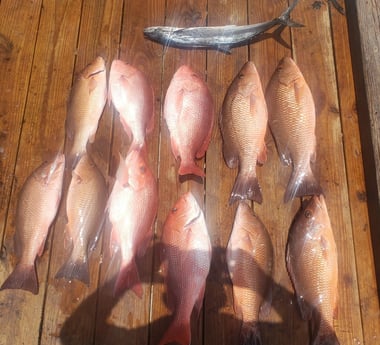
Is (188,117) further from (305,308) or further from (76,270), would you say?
(305,308)

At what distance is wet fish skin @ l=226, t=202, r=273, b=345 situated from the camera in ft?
7.42

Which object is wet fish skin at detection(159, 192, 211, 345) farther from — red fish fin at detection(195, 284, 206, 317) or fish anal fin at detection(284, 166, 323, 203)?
fish anal fin at detection(284, 166, 323, 203)

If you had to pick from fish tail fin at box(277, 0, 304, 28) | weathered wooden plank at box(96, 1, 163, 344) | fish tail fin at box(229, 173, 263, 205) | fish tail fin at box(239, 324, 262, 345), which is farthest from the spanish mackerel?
fish tail fin at box(239, 324, 262, 345)

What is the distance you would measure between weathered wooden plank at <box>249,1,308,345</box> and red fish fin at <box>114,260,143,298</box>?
2.35 ft

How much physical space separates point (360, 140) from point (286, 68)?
69 cm

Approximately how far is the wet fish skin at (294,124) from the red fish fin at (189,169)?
544 millimetres

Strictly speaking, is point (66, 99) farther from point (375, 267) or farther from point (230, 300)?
point (375, 267)

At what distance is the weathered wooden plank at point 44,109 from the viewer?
2.31m

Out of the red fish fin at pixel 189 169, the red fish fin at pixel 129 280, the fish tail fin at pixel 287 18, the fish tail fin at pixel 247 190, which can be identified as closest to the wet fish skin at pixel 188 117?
the red fish fin at pixel 189 169

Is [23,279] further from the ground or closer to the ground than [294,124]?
closer to the ground

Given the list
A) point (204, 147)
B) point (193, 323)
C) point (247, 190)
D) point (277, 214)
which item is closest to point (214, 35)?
point (204, 147)

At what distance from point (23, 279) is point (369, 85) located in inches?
97.2

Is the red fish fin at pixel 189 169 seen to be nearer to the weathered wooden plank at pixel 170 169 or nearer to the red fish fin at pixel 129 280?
the weathered wooden plank at pixel 170 169

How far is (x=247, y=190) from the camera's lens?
2543 millimetres
